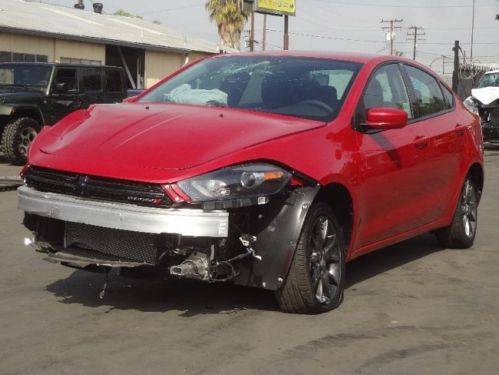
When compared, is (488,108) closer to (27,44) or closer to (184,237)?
(27,44)

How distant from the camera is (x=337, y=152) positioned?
4.97m

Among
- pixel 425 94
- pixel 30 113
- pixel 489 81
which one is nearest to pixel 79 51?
pixel 30 113

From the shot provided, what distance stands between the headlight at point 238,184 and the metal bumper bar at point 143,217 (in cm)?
10

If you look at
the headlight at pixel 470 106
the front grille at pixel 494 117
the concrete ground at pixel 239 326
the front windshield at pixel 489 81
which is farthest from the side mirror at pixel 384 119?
the front windshield at pixel 489 81

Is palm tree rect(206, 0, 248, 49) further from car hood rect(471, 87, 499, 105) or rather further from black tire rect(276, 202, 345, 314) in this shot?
black tire rect(276, 202, 345, 314)

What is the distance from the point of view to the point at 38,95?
14.9 metres

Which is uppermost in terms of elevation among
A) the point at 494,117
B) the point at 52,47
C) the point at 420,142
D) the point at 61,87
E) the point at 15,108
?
the point at 52,47

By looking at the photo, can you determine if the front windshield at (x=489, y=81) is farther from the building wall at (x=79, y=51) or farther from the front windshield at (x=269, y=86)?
the front windshield at (x=269, y=86)

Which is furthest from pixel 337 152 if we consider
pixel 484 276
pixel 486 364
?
pixel 484 276

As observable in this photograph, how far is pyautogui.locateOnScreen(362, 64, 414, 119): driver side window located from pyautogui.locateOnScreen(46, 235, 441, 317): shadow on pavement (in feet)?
4.33

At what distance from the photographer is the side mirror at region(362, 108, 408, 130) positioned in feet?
17.1

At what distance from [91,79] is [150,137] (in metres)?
11.7

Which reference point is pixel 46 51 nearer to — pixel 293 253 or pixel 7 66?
pixel 7 66

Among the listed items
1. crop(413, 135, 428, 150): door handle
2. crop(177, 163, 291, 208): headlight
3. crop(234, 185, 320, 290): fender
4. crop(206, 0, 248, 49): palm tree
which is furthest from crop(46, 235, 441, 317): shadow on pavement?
crop(206, 0, 248, 49): palm tree
